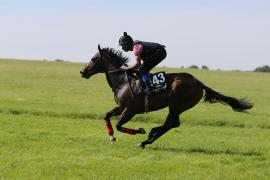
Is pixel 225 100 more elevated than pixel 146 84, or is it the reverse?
pixel 146 84

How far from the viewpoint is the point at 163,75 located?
1304 centimetres

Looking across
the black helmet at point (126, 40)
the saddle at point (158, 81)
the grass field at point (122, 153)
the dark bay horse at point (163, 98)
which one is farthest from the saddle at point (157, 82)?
the grass field at point (122, 153)

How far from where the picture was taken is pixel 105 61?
14266mm

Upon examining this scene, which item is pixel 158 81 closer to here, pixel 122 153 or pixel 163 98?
pixel 163 98

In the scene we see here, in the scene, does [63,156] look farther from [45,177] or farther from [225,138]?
[225,138]

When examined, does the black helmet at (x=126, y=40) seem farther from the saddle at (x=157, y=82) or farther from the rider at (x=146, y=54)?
the saddle at (x=157, y=82)

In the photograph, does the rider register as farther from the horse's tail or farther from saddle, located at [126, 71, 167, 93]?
the horse's tail

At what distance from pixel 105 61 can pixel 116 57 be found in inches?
13.0

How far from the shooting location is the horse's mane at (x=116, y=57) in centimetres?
1432

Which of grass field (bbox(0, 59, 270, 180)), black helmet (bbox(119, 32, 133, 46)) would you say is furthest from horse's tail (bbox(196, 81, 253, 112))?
black helmet (bbox(119, 32, 133, 46))

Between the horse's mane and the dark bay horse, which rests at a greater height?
the horse's mane

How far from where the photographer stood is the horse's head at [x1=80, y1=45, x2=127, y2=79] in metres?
14.3

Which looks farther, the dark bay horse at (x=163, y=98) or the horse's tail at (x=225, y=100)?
the horse's tail at (x=225, y=100)

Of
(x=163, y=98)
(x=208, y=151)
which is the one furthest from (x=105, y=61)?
(x=208, y=151)
